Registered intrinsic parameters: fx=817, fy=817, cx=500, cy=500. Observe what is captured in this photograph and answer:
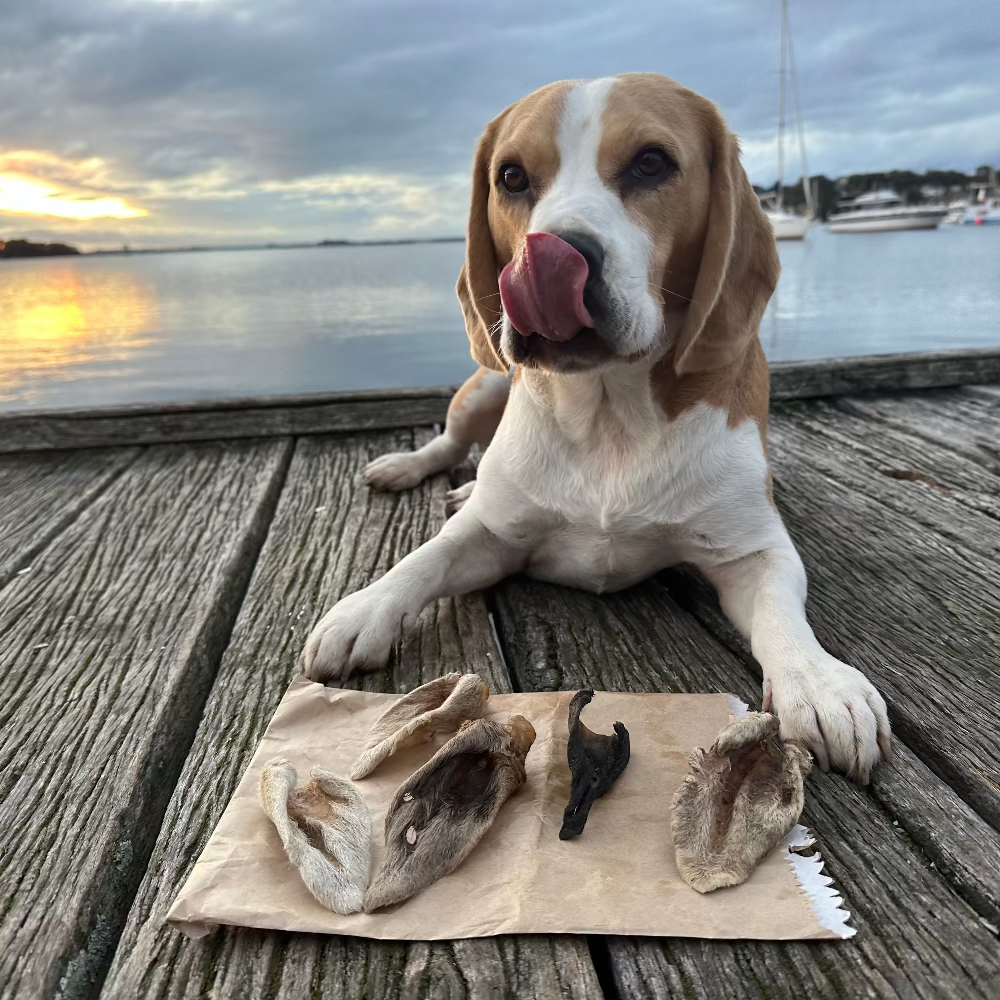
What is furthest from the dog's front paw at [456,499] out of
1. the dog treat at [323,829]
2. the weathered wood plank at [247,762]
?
the dog treat at [323,829]

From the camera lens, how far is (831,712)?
4.02ft

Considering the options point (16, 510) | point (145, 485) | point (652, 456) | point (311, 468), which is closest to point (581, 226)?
point (652, 456)

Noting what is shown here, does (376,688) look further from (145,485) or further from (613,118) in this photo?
(145,485)

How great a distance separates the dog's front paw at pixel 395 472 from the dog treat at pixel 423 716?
49.3 inches

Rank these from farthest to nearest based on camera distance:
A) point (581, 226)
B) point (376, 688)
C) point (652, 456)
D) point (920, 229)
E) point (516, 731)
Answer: point (920, 229) < point (652, 456) < point (376, 688) < point (581, 226) < point (516, 731)

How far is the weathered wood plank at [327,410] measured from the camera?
9.86 ft

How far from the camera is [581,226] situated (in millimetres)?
1360

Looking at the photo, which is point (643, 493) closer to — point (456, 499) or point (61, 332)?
point (456, 499)

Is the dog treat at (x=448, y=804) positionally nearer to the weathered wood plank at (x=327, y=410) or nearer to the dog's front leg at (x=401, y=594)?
the dog's front leg at (x=401, y=594)

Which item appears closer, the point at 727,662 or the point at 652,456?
the point at 727,662

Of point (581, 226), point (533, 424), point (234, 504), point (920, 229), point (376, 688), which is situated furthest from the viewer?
point (920, 229)

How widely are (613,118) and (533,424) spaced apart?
0.64 metres

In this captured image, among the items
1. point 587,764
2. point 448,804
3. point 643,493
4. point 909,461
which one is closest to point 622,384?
point 643,493

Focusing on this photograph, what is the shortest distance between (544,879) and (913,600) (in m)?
1.14
